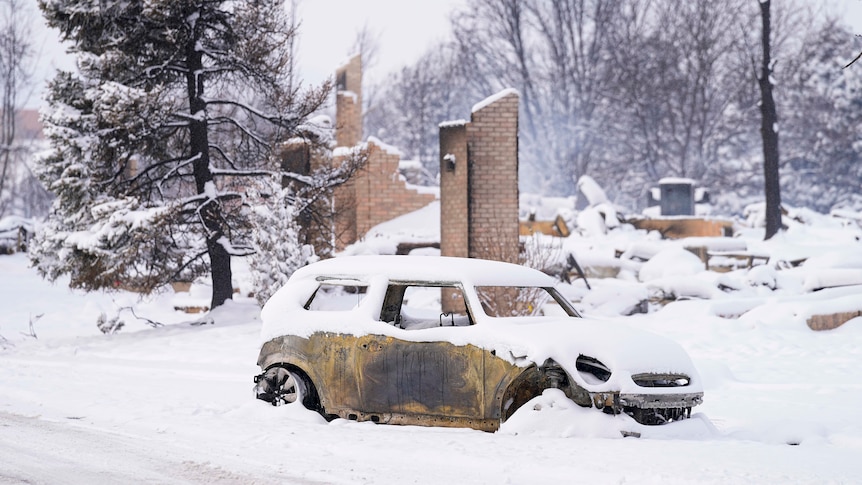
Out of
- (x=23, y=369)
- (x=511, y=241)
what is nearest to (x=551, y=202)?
(x=511, y=241)

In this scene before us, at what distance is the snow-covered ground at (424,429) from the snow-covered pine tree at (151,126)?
154 centimetres

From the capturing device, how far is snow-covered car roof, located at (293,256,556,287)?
819cm

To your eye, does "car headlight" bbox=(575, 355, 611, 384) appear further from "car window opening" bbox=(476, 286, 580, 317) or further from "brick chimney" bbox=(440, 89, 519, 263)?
→ "brick chimney" bbox=(440, 89, 519, 263)

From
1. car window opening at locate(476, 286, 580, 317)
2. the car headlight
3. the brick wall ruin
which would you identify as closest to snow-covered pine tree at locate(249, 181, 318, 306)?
car window opening at locate(476, 286, 580, 317)

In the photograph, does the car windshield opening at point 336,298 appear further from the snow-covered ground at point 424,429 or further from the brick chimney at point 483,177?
the brick chimney at point 483,177

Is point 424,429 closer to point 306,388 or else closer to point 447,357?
point 447,357

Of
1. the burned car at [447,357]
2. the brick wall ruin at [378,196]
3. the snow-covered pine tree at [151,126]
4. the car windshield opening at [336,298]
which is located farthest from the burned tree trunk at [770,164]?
the burned car at [447,357]

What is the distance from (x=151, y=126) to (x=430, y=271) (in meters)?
10.4

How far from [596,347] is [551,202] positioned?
32.9 metres

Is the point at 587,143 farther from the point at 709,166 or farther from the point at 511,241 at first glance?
the point at 511,241

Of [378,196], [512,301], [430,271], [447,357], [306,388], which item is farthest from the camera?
[378,196]

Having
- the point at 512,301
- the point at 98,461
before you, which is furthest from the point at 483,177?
the point at 98,461

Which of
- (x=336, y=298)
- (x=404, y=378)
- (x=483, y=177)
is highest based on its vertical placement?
(x=483, y=177)

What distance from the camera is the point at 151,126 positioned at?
1705 centimetres
